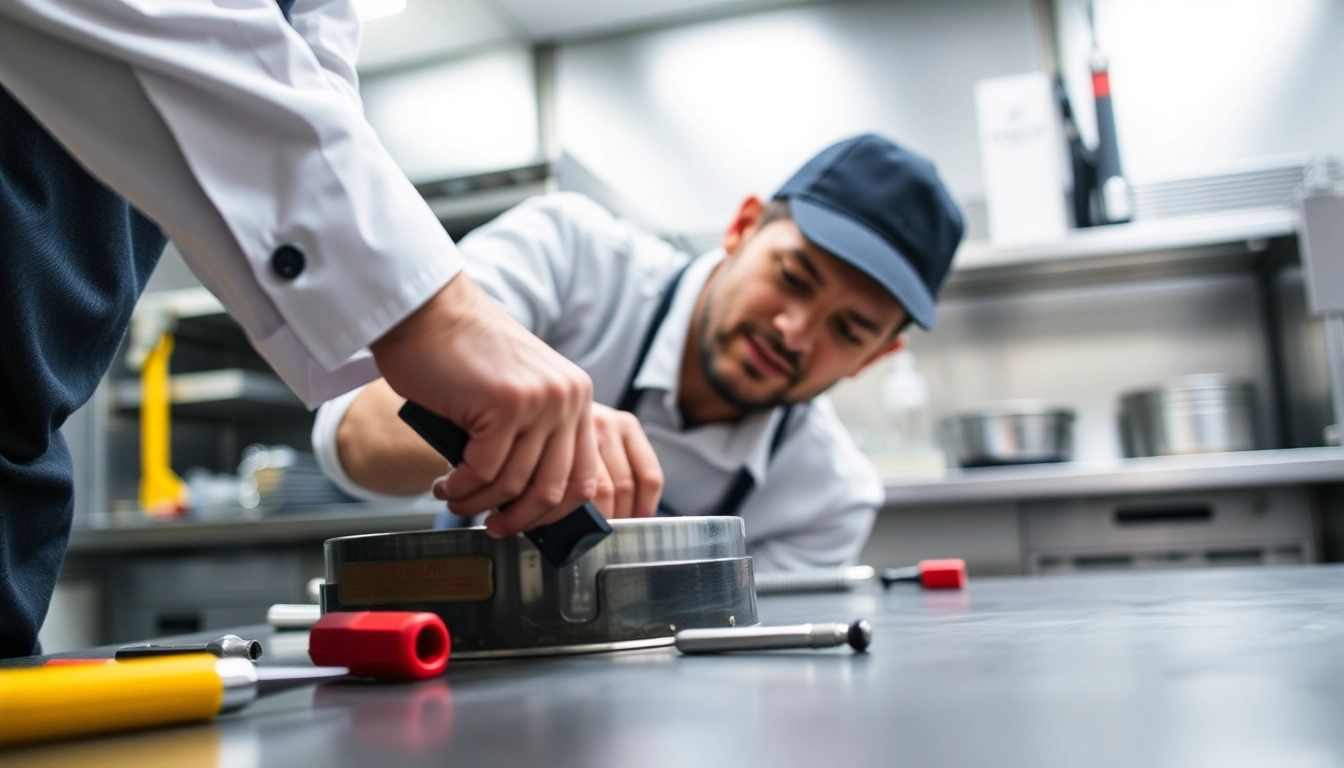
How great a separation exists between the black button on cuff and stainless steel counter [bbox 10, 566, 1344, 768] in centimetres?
18

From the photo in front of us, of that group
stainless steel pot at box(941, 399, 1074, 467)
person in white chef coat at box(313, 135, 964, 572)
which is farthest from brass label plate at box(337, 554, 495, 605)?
stainless steel pot at box(941, 399, 1074, 467)

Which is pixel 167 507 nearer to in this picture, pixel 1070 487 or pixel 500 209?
pixel 500 209

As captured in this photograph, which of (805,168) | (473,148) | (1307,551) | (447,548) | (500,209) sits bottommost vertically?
(1307,551)

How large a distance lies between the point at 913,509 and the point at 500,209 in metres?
1.10

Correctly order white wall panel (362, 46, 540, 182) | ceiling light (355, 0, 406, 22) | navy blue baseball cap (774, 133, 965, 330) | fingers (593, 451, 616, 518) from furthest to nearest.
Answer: white wall panel (362, 46, 540, 182), ceiling light (355, 0, 406, 22), navy blue baseball cap (774, 133, 965, 330), fingers (593, 451, 616, 518)

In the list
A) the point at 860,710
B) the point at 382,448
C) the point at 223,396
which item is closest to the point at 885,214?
the point at 382,448

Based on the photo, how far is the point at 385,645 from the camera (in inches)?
17.6

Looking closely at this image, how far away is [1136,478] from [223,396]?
6.73 ft

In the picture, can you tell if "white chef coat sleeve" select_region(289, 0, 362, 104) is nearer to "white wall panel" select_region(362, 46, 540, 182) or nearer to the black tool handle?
the black tool handle

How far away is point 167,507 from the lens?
2477 mm

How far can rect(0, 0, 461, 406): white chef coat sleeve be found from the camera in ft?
1.44

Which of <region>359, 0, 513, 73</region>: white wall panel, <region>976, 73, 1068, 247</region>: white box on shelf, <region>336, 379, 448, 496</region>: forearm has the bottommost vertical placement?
<region>336, 379, 448, 496</region>: forearm

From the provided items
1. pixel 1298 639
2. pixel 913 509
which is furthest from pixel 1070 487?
pixel 1298 639

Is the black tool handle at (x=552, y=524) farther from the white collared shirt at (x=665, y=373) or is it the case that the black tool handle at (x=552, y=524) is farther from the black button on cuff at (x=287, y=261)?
the white collared shirt at (x=665, y=373)
